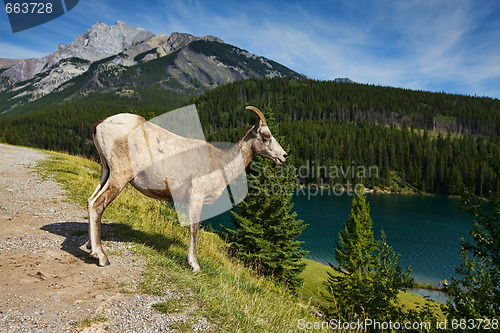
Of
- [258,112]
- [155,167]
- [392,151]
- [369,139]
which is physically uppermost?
[369,139]

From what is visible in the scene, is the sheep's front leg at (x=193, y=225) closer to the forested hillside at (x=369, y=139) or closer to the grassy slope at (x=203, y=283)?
the grassy slope at (x=203, y=283)

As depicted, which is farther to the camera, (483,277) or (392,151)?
(392,151)

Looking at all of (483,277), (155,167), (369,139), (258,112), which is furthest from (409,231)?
(369,139)

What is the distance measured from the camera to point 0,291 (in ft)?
12.3

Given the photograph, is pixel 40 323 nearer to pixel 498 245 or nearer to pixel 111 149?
pixel 111 149

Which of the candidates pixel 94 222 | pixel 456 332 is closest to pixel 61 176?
pixel 94 222

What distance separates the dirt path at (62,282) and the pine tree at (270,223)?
1149 centimetres

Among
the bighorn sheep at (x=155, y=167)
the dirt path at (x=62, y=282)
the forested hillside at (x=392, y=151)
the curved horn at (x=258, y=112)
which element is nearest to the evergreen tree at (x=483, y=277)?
the bighorn sheep at (x=155, y=167)

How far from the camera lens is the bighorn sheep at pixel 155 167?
5141 mm

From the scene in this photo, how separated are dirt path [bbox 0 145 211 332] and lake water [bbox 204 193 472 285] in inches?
962

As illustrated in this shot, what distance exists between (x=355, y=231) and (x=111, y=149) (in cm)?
2111

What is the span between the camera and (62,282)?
4211mm

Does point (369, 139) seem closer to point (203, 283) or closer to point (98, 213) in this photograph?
point (203, 283)

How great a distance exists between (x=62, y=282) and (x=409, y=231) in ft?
191
